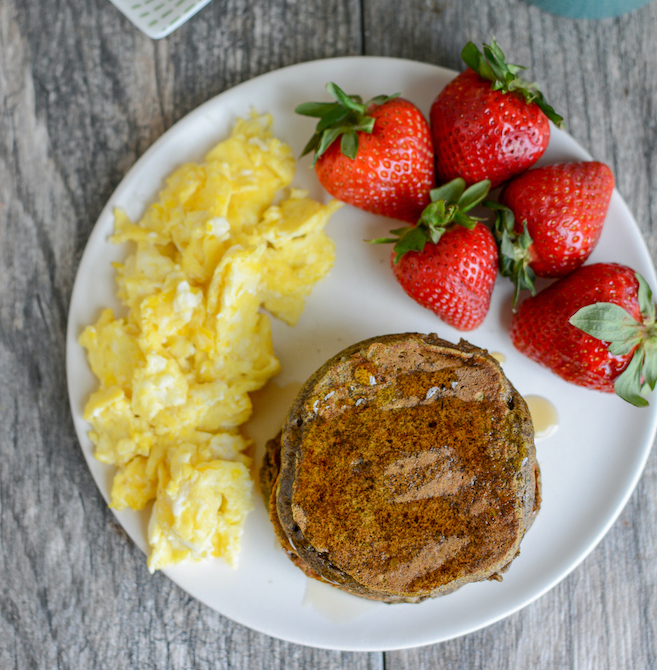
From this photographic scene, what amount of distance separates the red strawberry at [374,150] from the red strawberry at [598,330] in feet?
1.80

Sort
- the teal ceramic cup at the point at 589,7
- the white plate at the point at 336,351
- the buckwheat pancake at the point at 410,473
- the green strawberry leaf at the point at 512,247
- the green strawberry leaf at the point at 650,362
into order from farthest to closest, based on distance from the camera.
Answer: the teal ceramic cup at the point at 589,7 → the white plate at the point at 336,351 → the green strawberry leaf at the point at 512,247 → the green strawberry leaf at the point at 650,362 → the buckwheat pancake at the point at 410,473

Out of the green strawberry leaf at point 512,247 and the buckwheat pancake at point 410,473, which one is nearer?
the buckwheat pancake at point 410,473

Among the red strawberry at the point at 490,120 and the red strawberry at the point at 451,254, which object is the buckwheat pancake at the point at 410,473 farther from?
the red strawberry at the point at 490,120

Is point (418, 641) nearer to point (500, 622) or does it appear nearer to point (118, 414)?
point (500, 622)

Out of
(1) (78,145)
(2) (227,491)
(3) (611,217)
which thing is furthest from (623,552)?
(1) (78,145)

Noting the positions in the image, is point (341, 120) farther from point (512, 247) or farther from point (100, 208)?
point (100, 208)

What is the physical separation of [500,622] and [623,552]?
531 mm

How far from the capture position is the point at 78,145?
2.21 m

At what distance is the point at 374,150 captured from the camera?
179 centimetres

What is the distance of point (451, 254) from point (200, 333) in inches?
33.4

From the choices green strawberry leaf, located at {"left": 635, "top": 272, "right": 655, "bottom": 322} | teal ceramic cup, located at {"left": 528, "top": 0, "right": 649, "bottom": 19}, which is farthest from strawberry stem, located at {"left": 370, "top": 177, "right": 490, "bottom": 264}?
teal ceramic cup, located at {"left": 528, "top": 0, "right": 649, "bottom": 19}

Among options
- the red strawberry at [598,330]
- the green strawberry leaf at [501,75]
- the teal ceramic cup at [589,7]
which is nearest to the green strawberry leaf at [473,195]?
the green strawberry leaf at [501,75]

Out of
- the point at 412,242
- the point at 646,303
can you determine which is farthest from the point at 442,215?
the point at 646,303

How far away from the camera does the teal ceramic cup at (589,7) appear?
2113 millimetres
